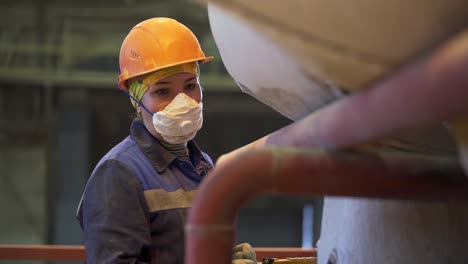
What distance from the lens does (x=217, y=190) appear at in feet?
2.97

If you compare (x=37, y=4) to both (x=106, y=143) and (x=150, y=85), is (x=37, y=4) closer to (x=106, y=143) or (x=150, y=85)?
(x=106, y=143)

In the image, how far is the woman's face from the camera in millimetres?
1789

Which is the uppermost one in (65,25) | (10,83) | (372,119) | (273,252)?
(65,25)

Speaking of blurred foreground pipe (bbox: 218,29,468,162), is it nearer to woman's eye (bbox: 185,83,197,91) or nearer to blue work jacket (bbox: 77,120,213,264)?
blue work jacket (bbox: 77,120,213,264)

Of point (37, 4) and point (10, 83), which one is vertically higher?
point (37, 4)

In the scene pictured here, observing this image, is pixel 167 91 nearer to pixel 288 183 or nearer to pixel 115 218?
pixel 115 218

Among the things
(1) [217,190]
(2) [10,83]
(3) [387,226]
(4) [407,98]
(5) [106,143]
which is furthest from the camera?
(5) [106,143]

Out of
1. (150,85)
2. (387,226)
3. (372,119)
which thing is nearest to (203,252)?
(372,119)

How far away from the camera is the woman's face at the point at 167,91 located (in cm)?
179

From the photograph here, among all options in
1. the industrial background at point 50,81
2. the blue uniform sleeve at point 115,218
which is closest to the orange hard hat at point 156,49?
the blue uniform sleeve at point 115,218

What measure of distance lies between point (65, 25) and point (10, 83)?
0.79 metres

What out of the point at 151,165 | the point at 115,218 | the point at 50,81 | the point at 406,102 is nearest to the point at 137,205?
the point at 115,218

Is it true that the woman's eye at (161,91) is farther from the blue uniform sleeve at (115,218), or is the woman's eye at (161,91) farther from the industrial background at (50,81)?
the industrial background at (50,81)

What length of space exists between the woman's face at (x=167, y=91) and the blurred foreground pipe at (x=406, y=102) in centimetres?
91
